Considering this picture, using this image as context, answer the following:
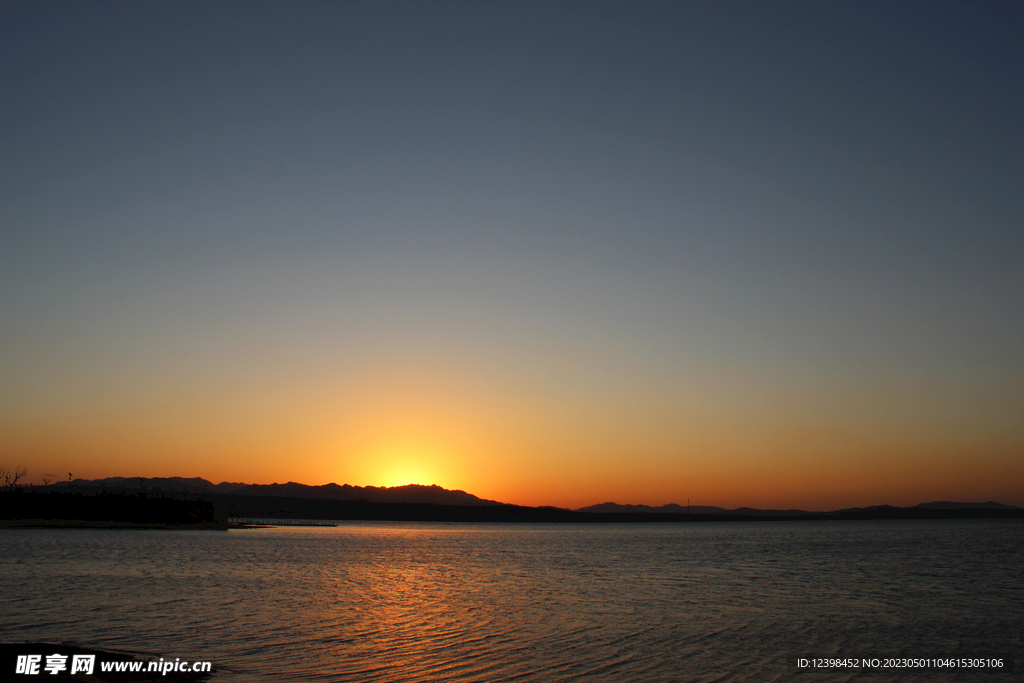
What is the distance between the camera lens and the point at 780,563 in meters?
77.3

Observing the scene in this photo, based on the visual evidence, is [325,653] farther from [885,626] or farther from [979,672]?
[885,626]

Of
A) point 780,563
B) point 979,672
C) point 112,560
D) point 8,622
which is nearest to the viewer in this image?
point 979,672

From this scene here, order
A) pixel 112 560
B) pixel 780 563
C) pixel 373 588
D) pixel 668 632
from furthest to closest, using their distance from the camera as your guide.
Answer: pixel 780 563, pixel 112 560, pixel 373 588, pixel 668 632

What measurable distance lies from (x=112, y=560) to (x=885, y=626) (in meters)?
62.4

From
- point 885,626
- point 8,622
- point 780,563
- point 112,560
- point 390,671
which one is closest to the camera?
point 390,671

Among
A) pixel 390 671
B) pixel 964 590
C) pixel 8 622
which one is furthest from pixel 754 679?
pixel 964 590

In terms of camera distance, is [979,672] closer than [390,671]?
No

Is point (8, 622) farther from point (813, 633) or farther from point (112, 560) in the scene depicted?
point (112, 560)

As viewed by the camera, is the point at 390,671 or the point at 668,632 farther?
the point at 668,632

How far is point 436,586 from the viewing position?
175 ft

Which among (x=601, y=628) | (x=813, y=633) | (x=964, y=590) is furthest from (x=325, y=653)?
(x=964, y=590)

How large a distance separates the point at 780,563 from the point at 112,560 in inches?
2616

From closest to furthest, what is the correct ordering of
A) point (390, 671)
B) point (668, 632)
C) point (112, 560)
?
point (390, 671) < point (668, 632) < point (112, 560)

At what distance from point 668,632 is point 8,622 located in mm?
28288
